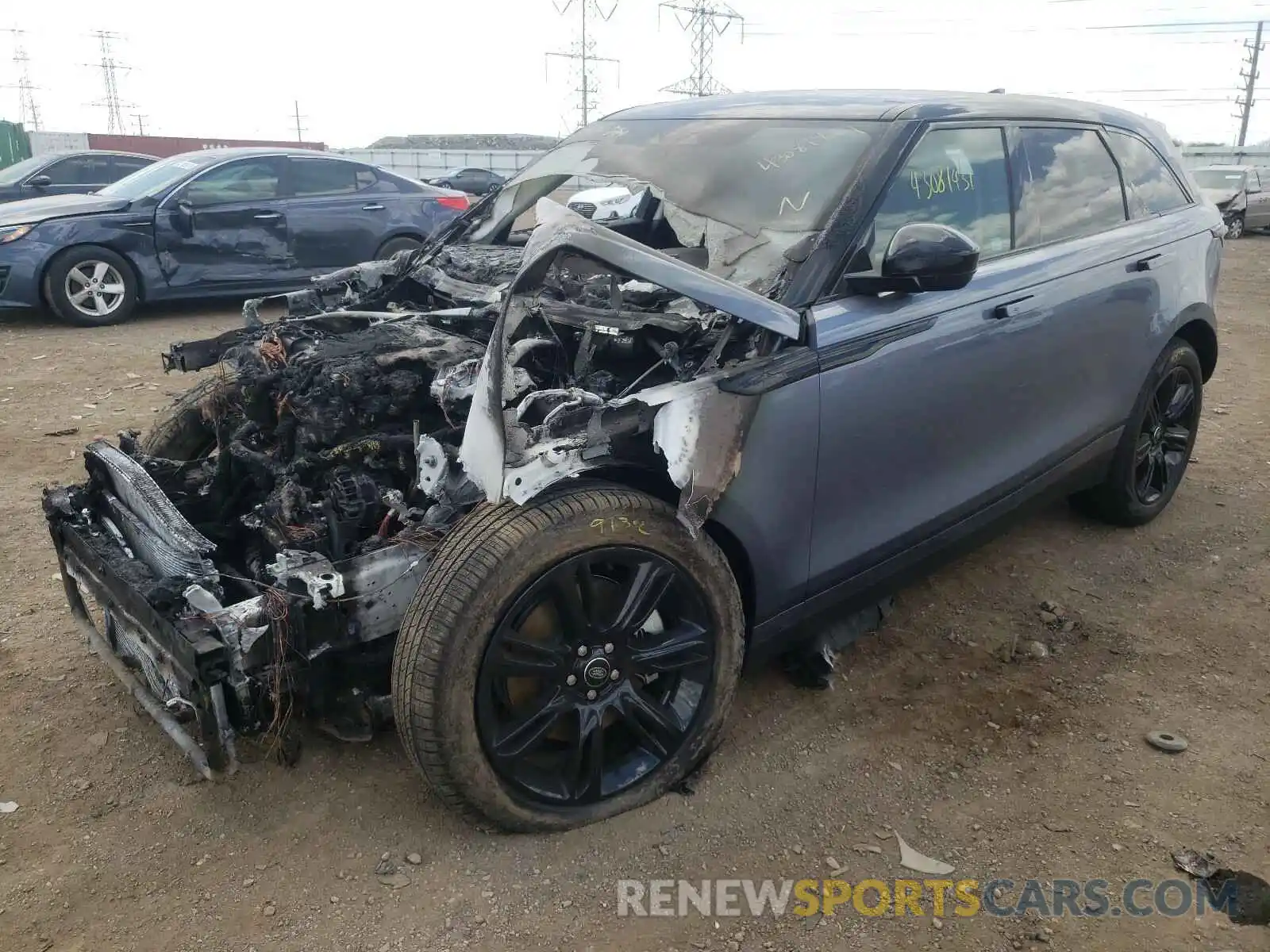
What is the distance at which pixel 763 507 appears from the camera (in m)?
2.60

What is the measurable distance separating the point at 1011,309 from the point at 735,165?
1.04m

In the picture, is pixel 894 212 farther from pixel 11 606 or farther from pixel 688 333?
pixel 11 606

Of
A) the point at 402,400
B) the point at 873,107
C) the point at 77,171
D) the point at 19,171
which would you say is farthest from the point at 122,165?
the point at 873,107

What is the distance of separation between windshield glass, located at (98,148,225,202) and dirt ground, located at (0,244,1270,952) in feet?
19.4

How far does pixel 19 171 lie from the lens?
39.0ft

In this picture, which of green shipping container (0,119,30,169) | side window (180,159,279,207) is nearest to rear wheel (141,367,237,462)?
side window (180,159,279,207)

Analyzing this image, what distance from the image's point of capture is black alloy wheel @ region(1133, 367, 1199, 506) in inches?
172

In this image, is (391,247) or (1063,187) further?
(391,247)

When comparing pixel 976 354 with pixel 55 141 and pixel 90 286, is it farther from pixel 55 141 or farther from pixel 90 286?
pixel 55 141

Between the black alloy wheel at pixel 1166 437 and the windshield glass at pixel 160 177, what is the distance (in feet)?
26.9

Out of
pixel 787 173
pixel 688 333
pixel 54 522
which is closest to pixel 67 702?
pixel 54 522

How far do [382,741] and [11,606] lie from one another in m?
1.79

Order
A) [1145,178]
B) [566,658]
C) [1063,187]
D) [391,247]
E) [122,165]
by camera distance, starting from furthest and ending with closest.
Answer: [122,165] < [391,247] < [1145,178] < [1063,187] < [566,658]

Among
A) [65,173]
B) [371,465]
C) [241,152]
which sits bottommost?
[371,465]
